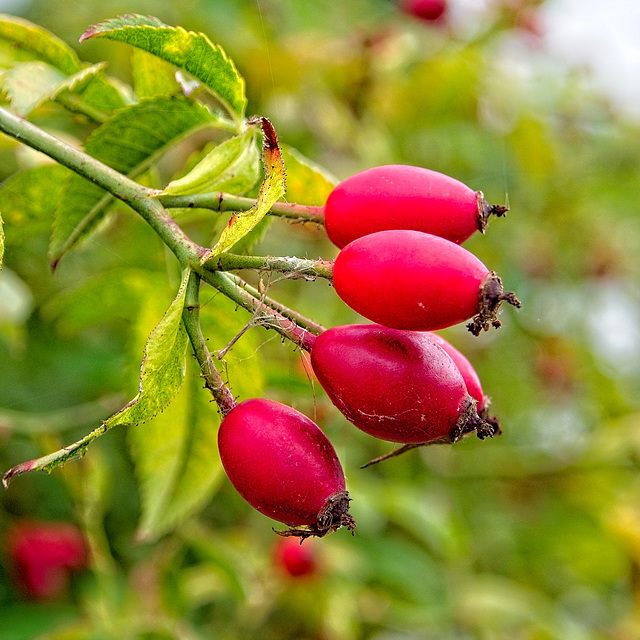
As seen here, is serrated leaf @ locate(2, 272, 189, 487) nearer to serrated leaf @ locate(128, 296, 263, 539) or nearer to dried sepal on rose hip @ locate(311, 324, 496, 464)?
dried sepal on rose hip @ locate(311, 324, 496, 464)

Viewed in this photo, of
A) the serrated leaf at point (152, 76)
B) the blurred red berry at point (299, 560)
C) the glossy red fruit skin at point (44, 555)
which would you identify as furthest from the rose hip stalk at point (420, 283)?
the blurred red berry at point (299, 560)

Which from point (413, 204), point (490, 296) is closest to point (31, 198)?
point (413, 204)

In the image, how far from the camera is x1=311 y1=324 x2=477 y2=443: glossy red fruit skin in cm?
83

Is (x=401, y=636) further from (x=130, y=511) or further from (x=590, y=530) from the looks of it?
(x=130, y=511)

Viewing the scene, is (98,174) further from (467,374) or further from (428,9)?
(428,9)

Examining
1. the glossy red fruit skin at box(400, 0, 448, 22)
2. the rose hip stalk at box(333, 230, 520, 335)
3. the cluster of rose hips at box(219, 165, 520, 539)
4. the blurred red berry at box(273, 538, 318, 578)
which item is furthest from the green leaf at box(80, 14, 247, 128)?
the glossy red fruit skin at box(400, 0, 448, 22)

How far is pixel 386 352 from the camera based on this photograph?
2.77 ft

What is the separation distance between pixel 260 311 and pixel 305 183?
1.30 ft

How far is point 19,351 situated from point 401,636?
5.99ft

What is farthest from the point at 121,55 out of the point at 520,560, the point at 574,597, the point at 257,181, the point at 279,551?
the point at 574,597

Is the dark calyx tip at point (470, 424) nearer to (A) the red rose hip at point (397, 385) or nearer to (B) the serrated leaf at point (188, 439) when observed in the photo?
(A) the red rose hip at point (397, 385)

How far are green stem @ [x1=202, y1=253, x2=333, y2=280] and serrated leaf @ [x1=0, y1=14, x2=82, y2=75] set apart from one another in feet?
1.80

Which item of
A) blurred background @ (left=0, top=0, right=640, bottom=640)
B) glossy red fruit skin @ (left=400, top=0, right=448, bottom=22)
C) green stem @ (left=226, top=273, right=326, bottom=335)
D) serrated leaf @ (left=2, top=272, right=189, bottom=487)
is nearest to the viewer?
serrated leaf @ (left=2, top=272, right=189, bottom=487)

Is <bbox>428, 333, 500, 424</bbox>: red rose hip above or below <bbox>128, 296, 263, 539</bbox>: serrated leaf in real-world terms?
above
